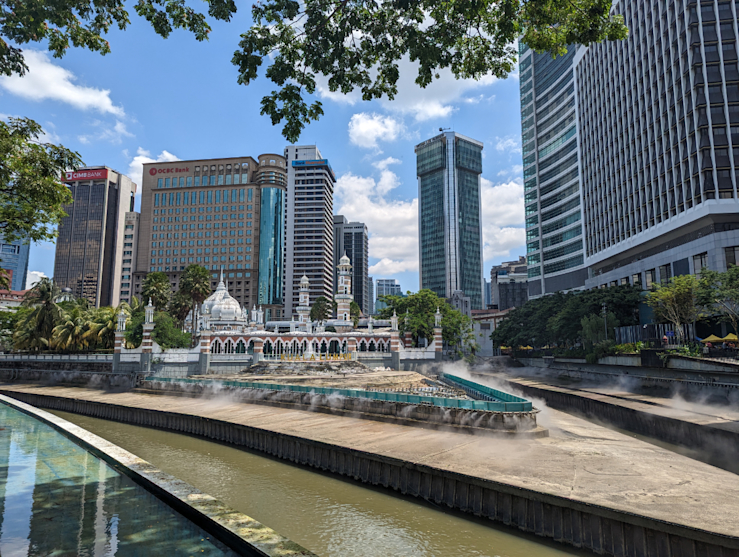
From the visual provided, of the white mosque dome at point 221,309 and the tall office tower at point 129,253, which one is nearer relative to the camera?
the white mosque dome at point 221,309

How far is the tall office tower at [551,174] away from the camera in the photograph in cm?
9125

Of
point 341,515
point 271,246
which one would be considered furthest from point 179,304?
point 341,515

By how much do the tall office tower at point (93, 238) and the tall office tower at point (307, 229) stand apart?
63.6 metres

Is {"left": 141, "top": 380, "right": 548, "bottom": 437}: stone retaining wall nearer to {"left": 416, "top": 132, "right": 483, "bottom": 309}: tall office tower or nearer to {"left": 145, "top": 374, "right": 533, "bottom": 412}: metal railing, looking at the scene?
{"left": 145, "top": 374, "right": 533, "bottom": 412}: metal railing

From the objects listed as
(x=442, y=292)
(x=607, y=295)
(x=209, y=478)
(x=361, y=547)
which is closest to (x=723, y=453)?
(x=361, y=547)

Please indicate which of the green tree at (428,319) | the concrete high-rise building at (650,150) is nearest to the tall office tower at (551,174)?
the concrete high-rise building at (650,150)

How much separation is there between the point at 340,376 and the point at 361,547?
37.7 m

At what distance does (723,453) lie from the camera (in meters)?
22.0

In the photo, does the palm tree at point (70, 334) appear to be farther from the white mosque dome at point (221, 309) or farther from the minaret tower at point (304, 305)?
the minaret tower at point (304, 305)

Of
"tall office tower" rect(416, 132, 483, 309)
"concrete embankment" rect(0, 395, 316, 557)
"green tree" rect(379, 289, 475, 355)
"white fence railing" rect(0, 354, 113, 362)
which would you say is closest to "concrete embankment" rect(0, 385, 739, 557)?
"concrete embankment" rect(0, 395, 316, 557)

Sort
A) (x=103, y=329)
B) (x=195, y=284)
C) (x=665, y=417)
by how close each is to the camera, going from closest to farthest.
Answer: (x=665, y=417)
(x=103, y=329)
(x=195, y=284)

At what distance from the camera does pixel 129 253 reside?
520 ft

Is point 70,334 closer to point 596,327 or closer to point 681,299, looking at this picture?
point 596,327

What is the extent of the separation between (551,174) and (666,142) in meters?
43.9
